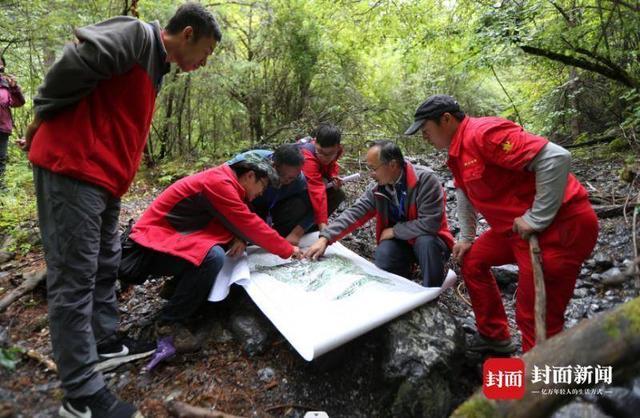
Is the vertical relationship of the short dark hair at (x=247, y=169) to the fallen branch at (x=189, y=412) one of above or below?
above

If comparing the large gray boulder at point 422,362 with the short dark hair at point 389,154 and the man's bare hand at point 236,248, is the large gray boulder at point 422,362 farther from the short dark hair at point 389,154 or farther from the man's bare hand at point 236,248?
the man's bare hand at point 236,248

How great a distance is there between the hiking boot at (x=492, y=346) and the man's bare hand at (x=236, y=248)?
186 cm

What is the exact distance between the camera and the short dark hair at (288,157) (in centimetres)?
329

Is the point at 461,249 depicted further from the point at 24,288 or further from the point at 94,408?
the point at 24,288

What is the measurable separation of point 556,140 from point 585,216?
753cm

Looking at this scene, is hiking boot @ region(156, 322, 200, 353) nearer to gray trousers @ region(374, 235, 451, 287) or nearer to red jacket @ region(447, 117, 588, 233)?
gray trousers @ region(374, 235, 451, 287)

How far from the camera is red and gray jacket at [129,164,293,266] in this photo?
2697 mm

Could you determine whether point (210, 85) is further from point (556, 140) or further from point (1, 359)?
point (556, 140)

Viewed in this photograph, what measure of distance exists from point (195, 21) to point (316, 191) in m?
2.05

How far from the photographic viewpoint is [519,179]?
97.1 inches

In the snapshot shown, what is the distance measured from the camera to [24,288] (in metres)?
3.09

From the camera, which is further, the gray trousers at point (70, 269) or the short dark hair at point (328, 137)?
the short dark hair at point (328, 137)

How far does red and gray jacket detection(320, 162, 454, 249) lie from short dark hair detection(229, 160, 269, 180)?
2.44 feet

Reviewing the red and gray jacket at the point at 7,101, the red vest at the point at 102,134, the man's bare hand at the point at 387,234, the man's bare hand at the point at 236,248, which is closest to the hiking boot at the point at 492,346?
the man's bare hand at the point at 387,234
